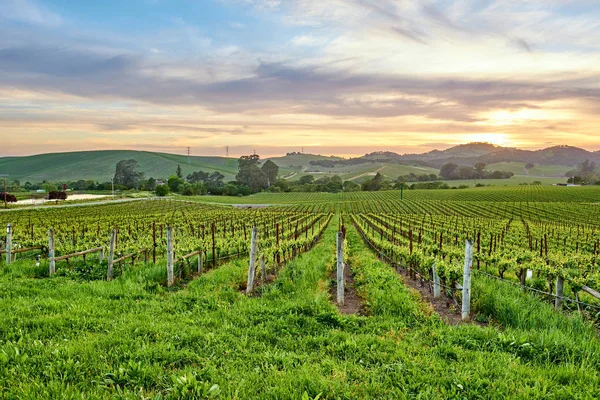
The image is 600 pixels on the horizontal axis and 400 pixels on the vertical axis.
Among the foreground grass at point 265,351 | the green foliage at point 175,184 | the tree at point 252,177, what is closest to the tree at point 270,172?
the tree at point 252,177

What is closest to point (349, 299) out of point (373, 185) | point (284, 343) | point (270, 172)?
point (284, 343)

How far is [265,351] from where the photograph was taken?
18.3ft

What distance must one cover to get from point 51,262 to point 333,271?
994 cm

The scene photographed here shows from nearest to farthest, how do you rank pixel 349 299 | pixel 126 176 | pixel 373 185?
pixel 349 299, pixel 373 185, pixel 126 176

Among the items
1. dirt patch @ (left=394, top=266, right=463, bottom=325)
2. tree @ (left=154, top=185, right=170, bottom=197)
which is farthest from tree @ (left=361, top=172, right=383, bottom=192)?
dirt patch @ (left=394, top=266, right=463, bottom=325)

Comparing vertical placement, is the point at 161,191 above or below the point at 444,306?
above

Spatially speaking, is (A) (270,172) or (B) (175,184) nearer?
(B) (175,184)

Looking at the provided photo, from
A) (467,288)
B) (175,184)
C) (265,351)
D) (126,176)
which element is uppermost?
(126,176)

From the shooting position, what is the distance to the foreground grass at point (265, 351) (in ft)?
14.5

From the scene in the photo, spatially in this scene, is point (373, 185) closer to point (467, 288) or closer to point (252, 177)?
point (252, 177)

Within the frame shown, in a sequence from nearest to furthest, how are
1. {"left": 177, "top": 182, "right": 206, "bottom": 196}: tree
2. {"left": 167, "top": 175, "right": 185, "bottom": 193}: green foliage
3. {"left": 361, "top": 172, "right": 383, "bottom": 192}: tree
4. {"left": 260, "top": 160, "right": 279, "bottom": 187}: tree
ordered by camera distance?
1. {"left": 177, "top": 182, "right": 206, "bottom": 196}: tree
2. {"left": 167, "top": 175, "right": 185, "bottom": 193}: green foliage
3. {"left": 361, "top": 172, "right": 383, "bottom": 192}: tree
4. {"left": 260, "top": 160, "right": 279, "bottom": 187}: tree

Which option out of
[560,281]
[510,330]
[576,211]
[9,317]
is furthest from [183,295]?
[576,211]

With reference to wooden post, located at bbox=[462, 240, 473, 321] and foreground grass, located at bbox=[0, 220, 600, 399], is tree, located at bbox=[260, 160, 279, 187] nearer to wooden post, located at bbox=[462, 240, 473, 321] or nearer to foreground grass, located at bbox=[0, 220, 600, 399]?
foreground grass, located at bbox=[0, 220, 600, 399]

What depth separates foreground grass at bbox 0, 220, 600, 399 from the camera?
443cm
